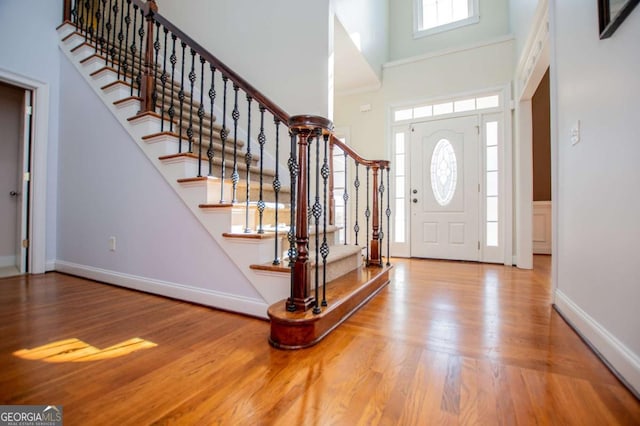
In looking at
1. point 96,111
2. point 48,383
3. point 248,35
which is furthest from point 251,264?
point 248,35

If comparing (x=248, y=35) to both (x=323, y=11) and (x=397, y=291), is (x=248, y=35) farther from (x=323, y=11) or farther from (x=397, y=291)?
(x=397, y=291)

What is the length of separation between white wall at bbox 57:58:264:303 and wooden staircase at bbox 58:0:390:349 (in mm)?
118

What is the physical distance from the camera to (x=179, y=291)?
2209mm

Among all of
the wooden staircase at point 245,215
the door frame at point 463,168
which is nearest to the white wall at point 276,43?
the wooden staircase at point 245,215

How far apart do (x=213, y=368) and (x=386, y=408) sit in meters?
0.72

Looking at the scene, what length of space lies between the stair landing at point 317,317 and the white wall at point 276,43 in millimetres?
1755

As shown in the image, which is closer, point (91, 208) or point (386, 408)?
point (386, 408)

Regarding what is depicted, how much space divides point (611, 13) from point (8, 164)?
5318mm

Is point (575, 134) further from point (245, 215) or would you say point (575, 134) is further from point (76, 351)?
point (76, 351)

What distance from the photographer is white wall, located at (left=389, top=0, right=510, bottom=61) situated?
166 inches

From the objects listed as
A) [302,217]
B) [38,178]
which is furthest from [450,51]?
[38,178]

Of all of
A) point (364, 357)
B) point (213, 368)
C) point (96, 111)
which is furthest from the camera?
point (96, 111)

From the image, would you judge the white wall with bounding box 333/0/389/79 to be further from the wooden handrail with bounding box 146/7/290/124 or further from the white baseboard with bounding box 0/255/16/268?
the white baseboard with bounding box 0/255/16/268

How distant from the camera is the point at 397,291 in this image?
8.25 feet
